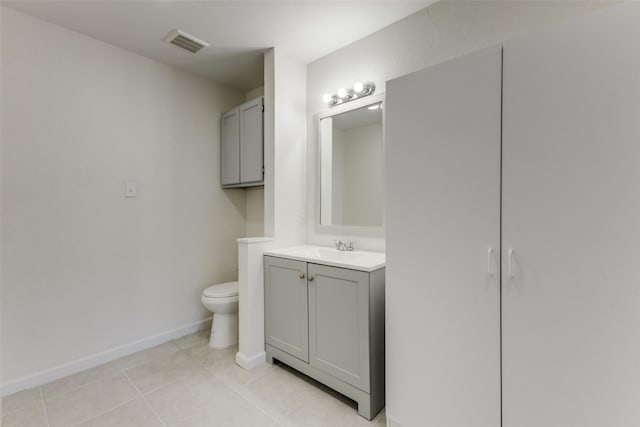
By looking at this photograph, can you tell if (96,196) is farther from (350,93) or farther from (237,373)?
(350,93)

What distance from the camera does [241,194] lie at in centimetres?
323

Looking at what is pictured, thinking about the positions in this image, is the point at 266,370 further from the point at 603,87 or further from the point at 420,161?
the point at 603,87

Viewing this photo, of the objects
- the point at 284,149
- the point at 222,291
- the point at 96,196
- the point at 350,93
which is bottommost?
the point at 222,291

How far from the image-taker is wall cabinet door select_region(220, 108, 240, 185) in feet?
9.15

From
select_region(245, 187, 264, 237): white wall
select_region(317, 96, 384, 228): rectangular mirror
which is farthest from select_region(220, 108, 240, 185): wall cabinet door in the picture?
select_region(317, 96, 384, 228): rectangular mirror

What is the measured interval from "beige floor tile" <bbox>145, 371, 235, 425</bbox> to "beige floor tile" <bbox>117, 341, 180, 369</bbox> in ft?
1.67

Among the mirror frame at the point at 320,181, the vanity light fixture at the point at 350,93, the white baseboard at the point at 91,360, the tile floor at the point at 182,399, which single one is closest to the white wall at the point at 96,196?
the white baseboard at the point at 91,360

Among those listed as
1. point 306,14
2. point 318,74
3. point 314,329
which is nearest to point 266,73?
point 318,74

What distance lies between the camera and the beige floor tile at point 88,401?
1622 millimetres

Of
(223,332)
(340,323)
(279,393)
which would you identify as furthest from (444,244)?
(223,332)

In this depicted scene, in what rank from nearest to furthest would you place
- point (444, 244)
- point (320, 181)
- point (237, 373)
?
point (444, 244) → point (237, 373) → point (320, 181)

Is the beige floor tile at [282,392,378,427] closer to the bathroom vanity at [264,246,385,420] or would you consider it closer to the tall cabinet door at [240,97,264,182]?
the bathroom vanity at [264,246,385,420]

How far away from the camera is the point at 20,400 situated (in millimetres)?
1774

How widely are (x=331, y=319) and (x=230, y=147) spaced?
1969 mm
